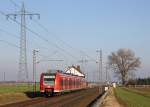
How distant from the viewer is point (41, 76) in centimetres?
6247

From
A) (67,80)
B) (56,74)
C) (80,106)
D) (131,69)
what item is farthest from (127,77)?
(80,106)

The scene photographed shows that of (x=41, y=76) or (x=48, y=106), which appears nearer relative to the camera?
(x=48, y=106)

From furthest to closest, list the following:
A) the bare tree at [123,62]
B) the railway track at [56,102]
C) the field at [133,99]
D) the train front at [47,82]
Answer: the bare tree at [123,62], the train front at [47,82], the railway track at [56,102], the field at [133,99]

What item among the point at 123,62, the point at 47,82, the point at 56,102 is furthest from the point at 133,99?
the point at 123,62

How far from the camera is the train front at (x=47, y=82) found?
2428 inches

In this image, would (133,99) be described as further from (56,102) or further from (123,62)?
(123,62)

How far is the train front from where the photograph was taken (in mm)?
61666

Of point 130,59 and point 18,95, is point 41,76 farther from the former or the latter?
point 130,59

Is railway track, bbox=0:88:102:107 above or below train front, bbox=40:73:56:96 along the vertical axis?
below

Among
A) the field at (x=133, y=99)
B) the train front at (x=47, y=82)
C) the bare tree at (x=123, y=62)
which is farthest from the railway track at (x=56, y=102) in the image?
the bare tree at (x=123, y=62)

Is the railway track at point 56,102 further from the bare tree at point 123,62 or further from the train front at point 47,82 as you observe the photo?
the bare tree at point 123,62

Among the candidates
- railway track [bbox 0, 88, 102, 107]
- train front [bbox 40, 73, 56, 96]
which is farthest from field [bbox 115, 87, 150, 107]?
train front [bbox 40, 73, 56, 96]

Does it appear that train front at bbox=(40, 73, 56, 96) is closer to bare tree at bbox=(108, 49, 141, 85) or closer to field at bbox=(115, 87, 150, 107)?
field at bbox=(115, 87, 150, 107)

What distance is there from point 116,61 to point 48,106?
12607cm
